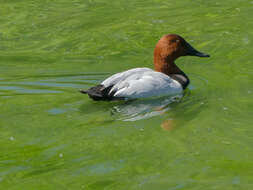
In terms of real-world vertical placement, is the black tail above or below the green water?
above

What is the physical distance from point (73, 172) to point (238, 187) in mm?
1592

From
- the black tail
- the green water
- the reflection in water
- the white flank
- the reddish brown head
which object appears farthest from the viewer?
the reddish brown head

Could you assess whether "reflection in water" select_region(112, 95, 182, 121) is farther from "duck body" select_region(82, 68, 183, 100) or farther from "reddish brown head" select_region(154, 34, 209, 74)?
"reddish brown head" select_region(154, 34, 209, 74)

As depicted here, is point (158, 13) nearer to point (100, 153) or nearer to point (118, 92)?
point (118, 92)

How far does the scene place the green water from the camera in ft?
17.3

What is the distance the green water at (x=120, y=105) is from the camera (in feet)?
17.3

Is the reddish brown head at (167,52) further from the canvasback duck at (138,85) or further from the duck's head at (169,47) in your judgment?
the canvasback duck at (138,85)

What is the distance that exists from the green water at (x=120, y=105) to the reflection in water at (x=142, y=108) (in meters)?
0.01

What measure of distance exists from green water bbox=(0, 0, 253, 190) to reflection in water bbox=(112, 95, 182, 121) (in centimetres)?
1

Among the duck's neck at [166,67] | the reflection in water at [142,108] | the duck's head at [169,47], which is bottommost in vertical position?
the reflection in water at [142,108]

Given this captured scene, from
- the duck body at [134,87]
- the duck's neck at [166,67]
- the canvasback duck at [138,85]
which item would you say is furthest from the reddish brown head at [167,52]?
the duck body at [134,87]

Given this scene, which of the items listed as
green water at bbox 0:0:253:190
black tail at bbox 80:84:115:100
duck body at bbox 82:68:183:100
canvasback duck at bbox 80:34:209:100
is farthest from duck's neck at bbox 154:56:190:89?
black tail at bbox 80:84:115:100

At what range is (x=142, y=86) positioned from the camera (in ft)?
24.1

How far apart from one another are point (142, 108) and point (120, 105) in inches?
13.5
